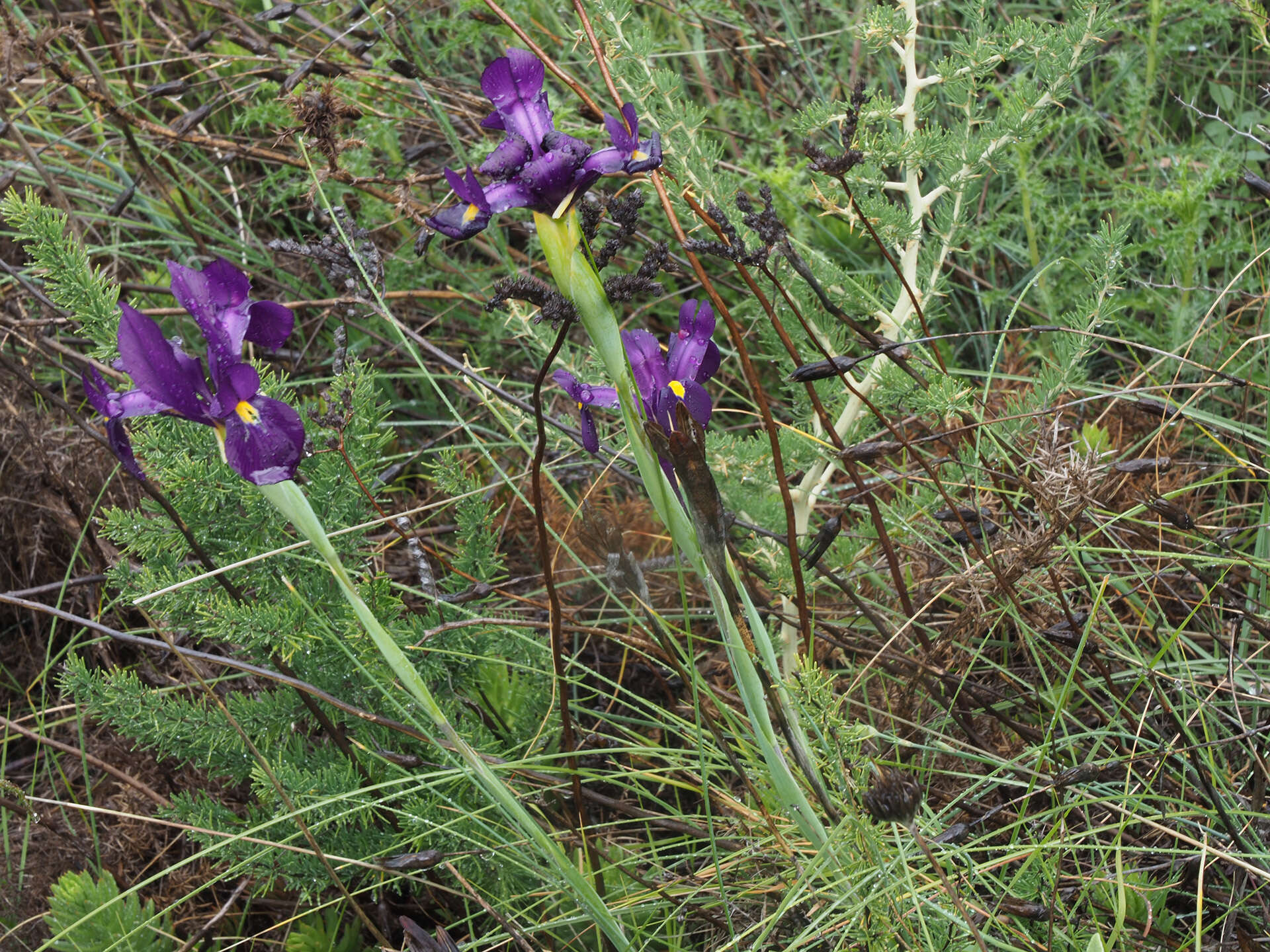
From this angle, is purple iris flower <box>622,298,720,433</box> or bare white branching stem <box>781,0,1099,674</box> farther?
bare white branching stem <box>781,0,1099,674</box>

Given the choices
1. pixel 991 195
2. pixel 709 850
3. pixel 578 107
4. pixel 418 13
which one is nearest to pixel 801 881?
pixel 709 850

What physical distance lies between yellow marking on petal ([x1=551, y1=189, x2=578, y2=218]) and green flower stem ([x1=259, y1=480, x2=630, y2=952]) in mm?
413

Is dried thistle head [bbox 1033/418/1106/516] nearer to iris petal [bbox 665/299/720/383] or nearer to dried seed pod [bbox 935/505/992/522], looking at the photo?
dried seed pod [bbox 935/505/992/522]

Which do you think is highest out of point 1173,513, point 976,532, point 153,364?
point 153,364

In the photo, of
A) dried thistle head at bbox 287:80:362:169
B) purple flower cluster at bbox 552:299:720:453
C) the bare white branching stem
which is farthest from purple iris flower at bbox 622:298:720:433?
dried thistle head at bbox 287:80:362:169

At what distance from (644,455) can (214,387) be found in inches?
19.5

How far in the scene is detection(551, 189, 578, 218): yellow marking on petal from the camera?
A: 110 centimetres

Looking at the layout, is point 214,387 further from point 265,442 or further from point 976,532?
point 976,532

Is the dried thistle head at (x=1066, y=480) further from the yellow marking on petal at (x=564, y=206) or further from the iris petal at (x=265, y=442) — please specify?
the iris petal at (x=265, y=442)

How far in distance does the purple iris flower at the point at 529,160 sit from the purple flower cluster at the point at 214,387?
26cm

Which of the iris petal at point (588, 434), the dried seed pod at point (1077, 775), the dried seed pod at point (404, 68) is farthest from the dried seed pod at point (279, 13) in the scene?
the dried seed pod at point (1077, 775)

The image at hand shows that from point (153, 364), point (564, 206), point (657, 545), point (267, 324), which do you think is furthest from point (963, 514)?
point (153, 364)

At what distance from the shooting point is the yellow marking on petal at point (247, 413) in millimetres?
1123

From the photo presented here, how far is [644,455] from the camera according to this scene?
3.75ft
